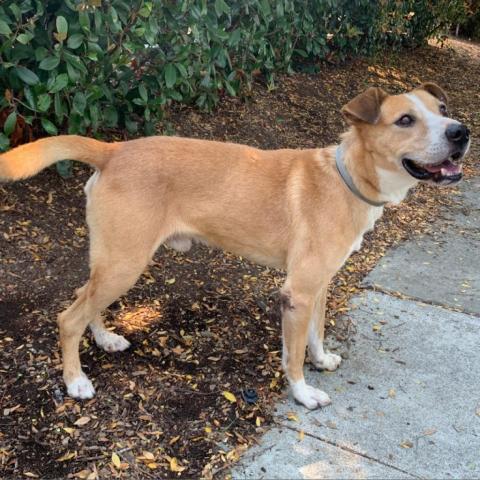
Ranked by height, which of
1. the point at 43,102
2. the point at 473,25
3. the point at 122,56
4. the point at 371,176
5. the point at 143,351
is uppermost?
the point at 122,56

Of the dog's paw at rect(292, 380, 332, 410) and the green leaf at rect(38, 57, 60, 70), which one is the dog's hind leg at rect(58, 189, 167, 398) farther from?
the green leaf at rect(38, 57, 60, 70)

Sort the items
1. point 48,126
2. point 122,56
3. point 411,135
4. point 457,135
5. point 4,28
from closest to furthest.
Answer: point 457,135, point 411,135, point 4,28, point 48,126, point 122,56

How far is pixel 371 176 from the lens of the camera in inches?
134

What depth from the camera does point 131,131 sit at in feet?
18.0

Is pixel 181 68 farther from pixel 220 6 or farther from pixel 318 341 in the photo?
pixel 318 341

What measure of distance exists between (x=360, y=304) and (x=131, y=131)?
8.45 ft

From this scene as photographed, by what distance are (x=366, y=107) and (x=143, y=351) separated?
6.78ft

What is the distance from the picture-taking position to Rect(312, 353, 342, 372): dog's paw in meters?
3.92

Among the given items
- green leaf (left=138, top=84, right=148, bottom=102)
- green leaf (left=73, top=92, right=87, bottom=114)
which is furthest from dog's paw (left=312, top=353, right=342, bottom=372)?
green leaf (left=138, top=84, right=148, bottom=102)

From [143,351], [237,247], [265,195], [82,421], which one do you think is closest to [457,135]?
[265,195]

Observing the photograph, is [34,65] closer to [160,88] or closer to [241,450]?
[160,88]

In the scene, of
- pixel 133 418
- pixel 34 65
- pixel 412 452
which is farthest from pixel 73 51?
pixel 412 452

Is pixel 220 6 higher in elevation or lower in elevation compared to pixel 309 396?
higher

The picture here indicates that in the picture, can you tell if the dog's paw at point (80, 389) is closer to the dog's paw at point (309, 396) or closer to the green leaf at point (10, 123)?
the dog's paw at point (309, 396)
